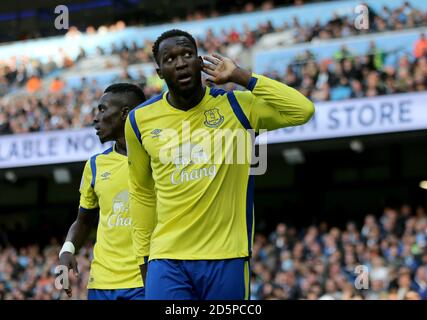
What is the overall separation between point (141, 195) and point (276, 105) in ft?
3.49

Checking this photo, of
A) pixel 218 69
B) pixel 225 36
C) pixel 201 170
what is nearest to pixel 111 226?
pixel 201 170

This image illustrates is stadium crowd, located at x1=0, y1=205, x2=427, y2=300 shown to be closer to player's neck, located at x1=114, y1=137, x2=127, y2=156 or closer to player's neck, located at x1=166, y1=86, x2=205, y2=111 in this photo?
player's neck, located at x1=114, y1=137, x2=127, y2=156

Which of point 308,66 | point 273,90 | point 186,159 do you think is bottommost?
point 186,159

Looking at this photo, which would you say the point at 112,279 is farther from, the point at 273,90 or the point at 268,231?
the point at 268,231

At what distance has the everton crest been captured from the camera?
553 cm

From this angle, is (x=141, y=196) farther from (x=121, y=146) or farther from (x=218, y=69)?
(x=121, y=146)

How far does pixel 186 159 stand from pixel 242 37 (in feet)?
52.6

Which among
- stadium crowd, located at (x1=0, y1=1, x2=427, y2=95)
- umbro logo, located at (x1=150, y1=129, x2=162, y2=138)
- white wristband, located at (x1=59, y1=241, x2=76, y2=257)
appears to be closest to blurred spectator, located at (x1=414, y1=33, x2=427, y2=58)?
stadium crowd, located at (x1=0, y1=1, x2=427, y2=95)

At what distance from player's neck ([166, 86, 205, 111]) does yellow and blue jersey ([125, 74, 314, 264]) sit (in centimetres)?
3

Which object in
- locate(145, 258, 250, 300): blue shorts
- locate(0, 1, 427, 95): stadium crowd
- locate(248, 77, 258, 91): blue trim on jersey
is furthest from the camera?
locate(0, 1, 427, 95): stadium crowd

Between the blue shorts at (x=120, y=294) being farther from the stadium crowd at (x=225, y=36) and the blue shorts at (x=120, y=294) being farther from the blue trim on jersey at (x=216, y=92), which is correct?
the stadium crowd at (x=225, y=36)

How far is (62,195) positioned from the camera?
24672 mm

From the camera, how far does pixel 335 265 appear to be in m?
15.3
